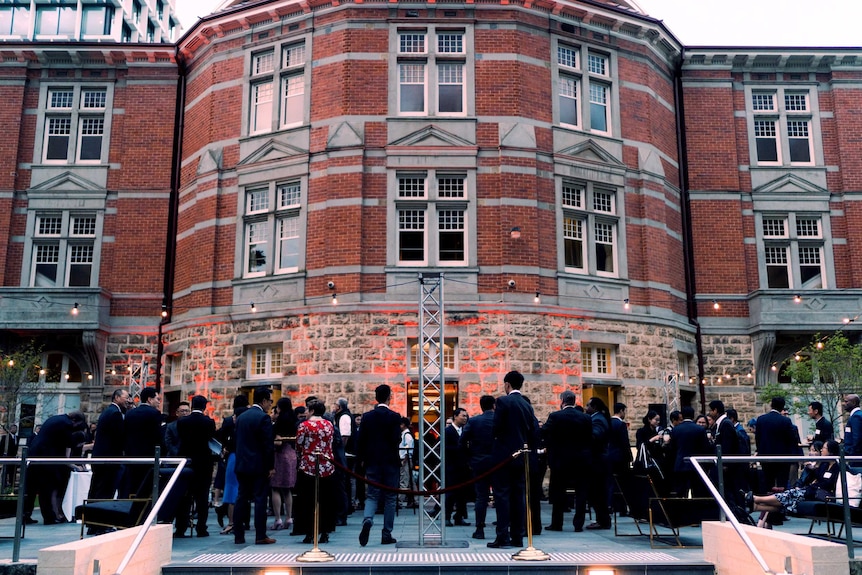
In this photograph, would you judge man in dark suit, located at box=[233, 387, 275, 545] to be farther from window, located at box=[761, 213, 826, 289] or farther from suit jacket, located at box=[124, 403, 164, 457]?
window, located at box=[761, 213, 826, 289]

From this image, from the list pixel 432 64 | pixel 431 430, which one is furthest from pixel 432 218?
pixel 431 430

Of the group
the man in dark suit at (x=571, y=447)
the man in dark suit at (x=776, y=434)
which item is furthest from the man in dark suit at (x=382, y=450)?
the man in dark suit at (x=776, y=434)

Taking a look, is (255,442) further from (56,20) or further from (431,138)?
(56,20)

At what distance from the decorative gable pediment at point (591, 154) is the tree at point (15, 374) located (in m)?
14.5

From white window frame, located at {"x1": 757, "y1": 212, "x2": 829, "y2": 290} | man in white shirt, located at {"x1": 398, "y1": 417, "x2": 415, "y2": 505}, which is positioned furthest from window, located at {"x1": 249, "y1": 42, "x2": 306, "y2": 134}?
white window frame, located at {"x1": 757, "y1": 212, "x2": 829, "y2": 290}

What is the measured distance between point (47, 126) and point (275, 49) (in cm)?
756

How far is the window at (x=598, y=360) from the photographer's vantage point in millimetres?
19375

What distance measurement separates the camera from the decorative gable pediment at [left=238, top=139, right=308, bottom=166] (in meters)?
19.9

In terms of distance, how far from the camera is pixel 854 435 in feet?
36.2

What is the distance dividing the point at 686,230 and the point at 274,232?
11204mm

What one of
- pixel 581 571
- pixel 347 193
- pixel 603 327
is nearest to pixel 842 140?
pixel 603 327

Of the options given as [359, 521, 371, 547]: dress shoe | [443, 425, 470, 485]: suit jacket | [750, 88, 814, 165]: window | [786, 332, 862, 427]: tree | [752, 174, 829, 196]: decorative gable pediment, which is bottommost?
[359, 521, 371, 547]: dress shoe

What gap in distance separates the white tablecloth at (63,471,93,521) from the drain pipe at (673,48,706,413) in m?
15.2

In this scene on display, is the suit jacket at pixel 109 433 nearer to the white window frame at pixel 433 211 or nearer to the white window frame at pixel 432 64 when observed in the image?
the white window frame at pixel 433 211
